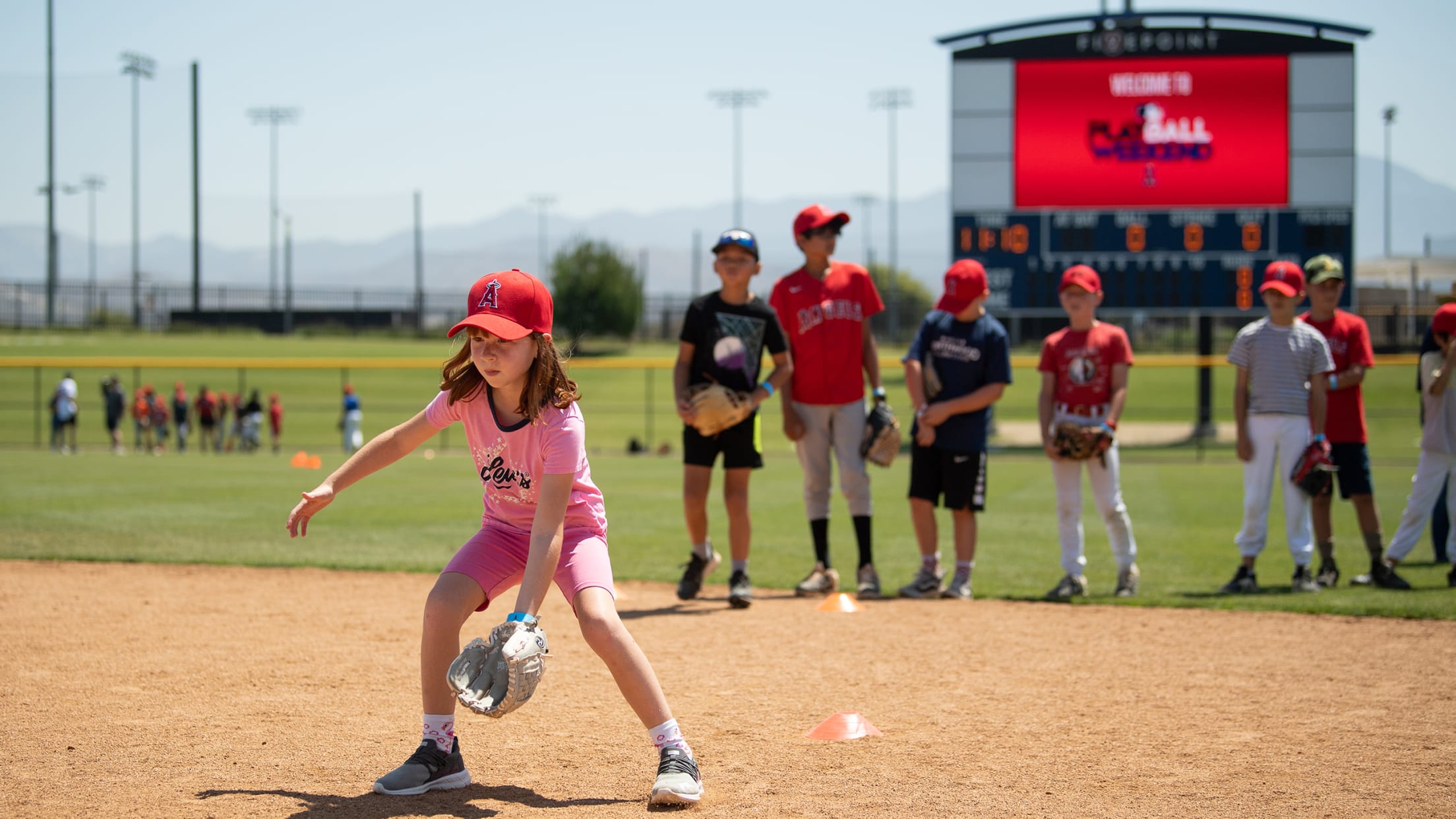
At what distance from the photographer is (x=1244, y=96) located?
67.7ft

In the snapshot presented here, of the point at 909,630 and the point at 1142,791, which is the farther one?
the point at 909,630

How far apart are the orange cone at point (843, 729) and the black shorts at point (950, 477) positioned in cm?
286

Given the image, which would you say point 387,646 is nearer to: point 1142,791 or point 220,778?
point 220,778

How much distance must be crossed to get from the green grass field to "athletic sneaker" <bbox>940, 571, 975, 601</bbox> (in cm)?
31

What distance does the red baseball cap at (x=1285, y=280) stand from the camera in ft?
23.6

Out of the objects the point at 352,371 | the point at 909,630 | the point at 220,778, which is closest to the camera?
the point at 220,778

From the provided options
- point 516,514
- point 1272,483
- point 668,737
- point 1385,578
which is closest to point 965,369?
point 1272,483

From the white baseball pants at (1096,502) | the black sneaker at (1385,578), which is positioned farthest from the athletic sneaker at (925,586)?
the black sneaker at (1385,578)

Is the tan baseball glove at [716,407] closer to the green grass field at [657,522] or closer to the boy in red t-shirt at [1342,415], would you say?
the green grass field at [657,522]

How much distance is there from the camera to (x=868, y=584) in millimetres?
7227

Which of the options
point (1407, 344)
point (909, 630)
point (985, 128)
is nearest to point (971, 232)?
point (985, 128)

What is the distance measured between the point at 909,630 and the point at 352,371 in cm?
4620

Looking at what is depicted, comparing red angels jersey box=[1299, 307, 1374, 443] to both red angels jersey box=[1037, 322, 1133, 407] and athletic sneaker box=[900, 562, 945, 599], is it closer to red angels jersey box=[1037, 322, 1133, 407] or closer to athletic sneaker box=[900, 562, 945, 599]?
red angels jersey box=[1037, 322, 1133, 407]

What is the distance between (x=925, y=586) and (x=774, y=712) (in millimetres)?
2835
